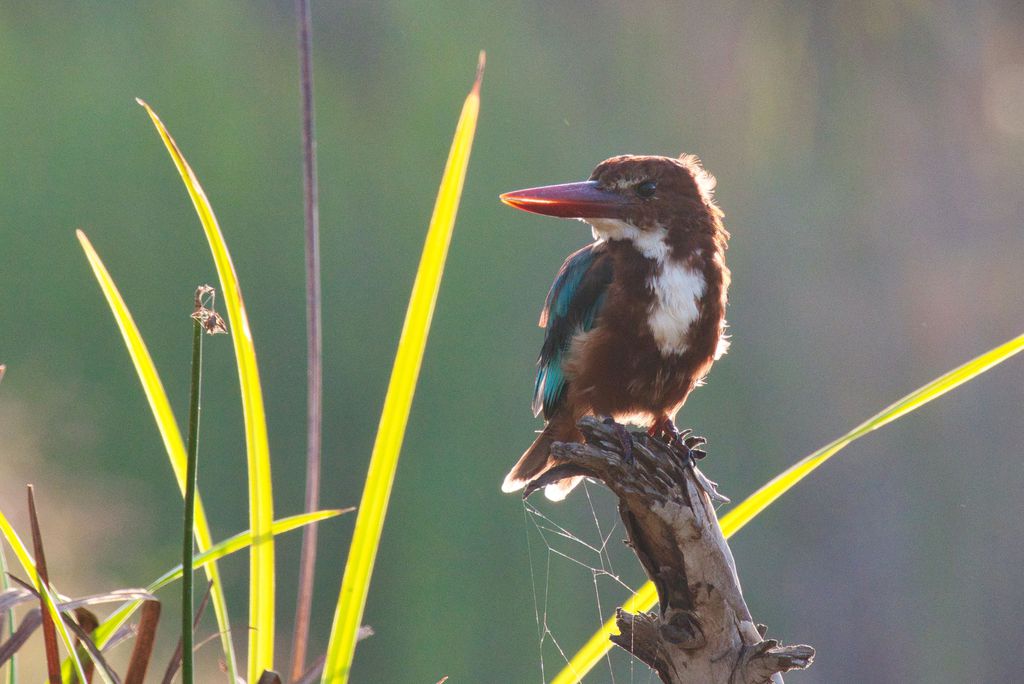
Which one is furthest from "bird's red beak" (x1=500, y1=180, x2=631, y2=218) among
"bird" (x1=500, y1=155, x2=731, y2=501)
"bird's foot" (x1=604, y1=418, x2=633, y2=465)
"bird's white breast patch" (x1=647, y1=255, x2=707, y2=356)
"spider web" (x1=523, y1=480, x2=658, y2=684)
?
"spider web" (x1=523, y1=480, x2=658, y2=684)

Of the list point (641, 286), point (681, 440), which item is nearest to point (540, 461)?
point (681, 440)

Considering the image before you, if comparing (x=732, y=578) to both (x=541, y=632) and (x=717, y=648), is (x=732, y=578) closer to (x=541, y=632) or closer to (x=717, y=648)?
(x=717, y=648)

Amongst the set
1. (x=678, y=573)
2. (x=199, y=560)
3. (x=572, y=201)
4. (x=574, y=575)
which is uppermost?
(x=572, y=201)

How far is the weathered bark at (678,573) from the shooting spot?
93 cm

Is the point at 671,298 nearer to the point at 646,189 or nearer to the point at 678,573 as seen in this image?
the point at 646,189

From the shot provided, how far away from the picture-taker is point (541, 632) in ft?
7.20

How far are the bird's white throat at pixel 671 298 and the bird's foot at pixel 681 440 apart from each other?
0.13 metres

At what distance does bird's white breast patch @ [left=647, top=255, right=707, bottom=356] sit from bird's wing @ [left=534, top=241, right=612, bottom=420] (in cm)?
8

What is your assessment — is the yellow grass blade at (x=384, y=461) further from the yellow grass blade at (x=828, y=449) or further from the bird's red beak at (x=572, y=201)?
the bird's red beak at (x=572, y=201)

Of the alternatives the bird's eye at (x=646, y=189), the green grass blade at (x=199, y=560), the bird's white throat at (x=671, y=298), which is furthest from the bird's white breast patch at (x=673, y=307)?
the green grass blade at (x=199, y=560)

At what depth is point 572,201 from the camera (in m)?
1.14

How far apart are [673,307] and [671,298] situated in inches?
0.5

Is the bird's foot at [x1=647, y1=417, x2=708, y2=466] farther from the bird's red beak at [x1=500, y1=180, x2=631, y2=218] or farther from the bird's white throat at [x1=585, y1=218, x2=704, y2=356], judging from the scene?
the bird's red beak at [x1=500, y1=180, x2=631, y2=218]

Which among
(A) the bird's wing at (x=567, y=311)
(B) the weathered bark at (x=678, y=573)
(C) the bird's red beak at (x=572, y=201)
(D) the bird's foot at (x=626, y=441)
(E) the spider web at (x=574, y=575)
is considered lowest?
(E) the spider web at (x=574, y=575)
